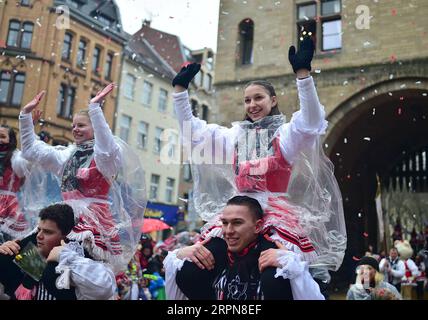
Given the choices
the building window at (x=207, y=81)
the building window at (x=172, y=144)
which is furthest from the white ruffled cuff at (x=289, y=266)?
the building window at (x=207, y=81)

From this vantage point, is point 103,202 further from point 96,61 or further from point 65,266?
point 96,61

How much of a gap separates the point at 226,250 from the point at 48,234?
127 centimetres

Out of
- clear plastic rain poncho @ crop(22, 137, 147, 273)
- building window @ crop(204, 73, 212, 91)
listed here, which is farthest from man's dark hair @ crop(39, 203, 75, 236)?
building window @ crop(204, 73, 212, 91)

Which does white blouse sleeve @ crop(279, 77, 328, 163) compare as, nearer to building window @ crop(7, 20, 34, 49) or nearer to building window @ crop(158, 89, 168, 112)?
building window @ crop(7, 20, 34, 49)

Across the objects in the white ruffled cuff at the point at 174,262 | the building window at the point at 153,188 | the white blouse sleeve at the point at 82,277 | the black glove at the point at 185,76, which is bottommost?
the white blouse sleeve at the point at 82,277

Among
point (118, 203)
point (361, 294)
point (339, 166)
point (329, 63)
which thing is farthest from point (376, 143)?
point (118, 203)

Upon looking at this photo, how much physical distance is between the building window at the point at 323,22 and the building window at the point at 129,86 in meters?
14.6

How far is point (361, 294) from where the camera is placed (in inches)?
226

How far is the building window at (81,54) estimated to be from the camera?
904 inches

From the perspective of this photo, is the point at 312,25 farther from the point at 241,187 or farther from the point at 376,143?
the point at 241,187

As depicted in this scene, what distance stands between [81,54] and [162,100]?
21.7ft

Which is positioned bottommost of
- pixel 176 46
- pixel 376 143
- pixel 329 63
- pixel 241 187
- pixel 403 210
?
pixel 241 187

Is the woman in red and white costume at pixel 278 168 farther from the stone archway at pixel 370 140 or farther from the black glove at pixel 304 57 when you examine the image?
the stone archway at pixel 370 140

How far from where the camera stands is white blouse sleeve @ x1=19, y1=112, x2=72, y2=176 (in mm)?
3807
